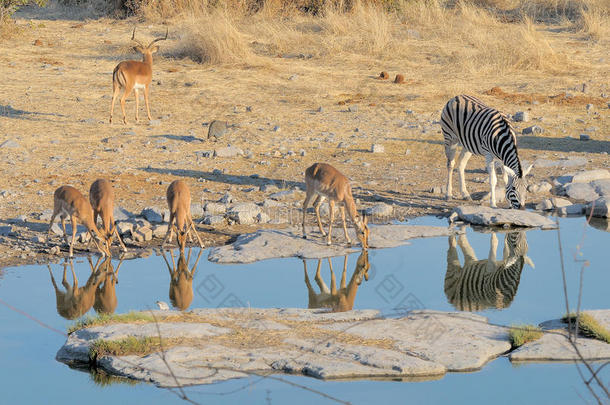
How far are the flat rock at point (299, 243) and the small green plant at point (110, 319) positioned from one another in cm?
195

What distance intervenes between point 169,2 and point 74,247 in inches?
554

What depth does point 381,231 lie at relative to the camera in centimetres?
1084

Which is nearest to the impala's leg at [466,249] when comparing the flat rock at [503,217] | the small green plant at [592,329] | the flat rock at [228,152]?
the flat rock at [503,217]

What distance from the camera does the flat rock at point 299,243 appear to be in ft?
32.9

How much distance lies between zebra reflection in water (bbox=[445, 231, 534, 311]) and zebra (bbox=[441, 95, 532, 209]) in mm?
817

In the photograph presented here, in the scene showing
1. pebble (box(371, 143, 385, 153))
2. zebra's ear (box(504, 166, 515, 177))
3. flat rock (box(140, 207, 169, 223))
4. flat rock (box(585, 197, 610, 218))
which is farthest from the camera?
pebble (box(371, 143, 385, 153))

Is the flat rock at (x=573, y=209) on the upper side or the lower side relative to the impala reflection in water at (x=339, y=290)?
upper

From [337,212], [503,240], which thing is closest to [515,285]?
[503,240]

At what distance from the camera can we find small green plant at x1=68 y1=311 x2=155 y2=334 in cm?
793

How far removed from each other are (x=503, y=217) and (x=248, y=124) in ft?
19.0

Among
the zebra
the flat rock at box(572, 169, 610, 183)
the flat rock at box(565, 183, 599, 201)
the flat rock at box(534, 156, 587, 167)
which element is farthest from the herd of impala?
the flat rock at box(534, 156, 587, 167)

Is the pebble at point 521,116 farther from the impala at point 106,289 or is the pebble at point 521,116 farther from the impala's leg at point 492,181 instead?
the impala at point 106,289

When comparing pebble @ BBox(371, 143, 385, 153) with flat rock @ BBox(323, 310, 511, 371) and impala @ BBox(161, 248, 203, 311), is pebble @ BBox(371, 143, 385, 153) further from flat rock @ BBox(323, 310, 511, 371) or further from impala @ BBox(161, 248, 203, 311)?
flat rock @ BBox(323, 310, 511, 371)

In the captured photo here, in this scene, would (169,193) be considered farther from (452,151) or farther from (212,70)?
(212,70)
